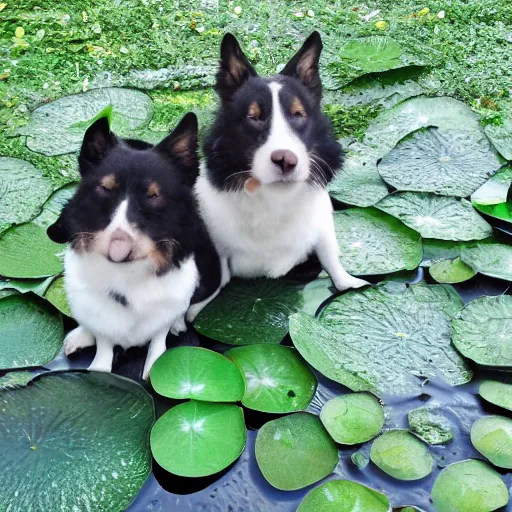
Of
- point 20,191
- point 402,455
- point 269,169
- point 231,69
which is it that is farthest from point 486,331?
point 20,191

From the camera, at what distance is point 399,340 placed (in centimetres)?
278

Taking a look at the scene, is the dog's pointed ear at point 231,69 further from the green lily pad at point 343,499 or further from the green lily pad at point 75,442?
the green lily pad at point 343,499

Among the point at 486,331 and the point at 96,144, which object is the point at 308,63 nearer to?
the point at 96,144

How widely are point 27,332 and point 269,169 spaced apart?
1.15m

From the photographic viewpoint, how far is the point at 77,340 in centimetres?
270

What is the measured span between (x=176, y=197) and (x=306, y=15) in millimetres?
3183

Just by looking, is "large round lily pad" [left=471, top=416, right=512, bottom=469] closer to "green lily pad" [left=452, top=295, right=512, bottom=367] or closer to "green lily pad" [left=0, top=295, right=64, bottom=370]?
"green lily pad" [left=452, top=295, right=512, bottom=367]

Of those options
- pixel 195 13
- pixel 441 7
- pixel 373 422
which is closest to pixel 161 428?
pixel 373 422

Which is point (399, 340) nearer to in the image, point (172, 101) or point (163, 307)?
point (163, 307)

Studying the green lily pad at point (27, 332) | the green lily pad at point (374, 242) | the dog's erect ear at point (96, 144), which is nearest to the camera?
the dog's erect ear at point (96, 144)

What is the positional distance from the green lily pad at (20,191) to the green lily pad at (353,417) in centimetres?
166

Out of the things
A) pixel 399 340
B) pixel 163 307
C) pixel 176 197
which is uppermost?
pixel 176 197

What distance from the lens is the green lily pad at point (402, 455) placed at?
7.61ft

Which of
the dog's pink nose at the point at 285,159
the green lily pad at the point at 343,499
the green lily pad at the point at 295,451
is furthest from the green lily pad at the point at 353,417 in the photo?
the dog's pink nose at the point at 285,159
